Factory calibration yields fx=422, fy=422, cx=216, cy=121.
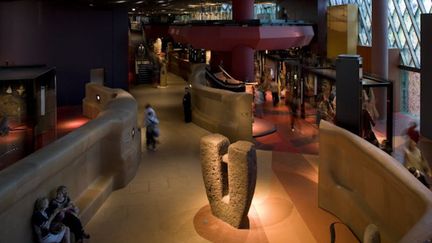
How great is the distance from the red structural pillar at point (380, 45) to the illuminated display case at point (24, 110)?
13251 mm

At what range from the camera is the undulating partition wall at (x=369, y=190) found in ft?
16.4

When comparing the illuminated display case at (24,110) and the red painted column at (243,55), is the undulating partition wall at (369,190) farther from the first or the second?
the red painted column at (243,55)

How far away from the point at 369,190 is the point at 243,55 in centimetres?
1492

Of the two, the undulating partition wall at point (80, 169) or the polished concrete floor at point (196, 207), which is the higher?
the undulating partition wall at point (80, 169)

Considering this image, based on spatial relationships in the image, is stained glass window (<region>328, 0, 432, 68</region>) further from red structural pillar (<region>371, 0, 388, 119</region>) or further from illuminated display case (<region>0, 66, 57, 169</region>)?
illuminated display case (<region>0, 66, 57, 169</region>)

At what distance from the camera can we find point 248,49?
20.9m

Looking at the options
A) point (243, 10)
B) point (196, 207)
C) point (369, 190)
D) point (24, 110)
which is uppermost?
point (243, 10)

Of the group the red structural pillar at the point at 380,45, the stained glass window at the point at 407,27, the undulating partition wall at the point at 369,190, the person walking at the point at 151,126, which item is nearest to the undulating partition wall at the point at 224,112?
the person walking at the point at 151,126

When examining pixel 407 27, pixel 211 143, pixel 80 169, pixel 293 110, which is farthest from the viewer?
pixel 407 27

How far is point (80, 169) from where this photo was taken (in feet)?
25.5

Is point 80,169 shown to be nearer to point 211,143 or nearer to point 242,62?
point 211,143

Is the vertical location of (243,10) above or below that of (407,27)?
above

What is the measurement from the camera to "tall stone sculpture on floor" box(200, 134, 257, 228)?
7.01m

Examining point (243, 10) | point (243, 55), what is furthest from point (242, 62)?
point (243, 10)
